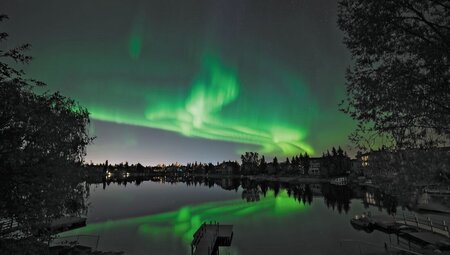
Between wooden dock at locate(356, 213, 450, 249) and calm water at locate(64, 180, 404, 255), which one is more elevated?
wooden dock at locate(356, 213, 450, 249)

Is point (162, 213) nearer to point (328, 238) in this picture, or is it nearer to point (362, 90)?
point (328, 238)

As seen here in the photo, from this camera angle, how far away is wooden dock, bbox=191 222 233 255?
3576 cm

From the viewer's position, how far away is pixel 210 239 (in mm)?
40250

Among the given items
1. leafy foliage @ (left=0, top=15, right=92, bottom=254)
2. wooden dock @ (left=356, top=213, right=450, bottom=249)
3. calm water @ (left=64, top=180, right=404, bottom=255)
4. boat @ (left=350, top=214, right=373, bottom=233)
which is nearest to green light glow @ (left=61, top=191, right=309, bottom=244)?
calm water @ (left=64, top=180, right=404, bottom=255)

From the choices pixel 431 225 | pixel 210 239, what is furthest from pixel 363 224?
pixel 210 239

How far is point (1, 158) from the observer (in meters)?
9.22

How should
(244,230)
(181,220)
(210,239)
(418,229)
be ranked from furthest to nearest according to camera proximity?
1. (181,220)
2. (244,230)
3. (418,229)
4. (210,239)

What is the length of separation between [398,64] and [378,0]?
3345 millimetres

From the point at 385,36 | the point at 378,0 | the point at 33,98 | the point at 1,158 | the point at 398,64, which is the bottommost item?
the point at 1,158

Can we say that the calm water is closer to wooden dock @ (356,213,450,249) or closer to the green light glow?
the green light glow

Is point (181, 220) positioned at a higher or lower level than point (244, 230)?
lower

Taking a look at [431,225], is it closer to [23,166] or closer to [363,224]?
[363,224]

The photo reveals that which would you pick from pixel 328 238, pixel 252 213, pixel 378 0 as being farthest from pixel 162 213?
pixel 378 0

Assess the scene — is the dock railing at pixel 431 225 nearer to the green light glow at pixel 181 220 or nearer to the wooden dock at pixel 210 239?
the wooden dock at pixel 210 239
